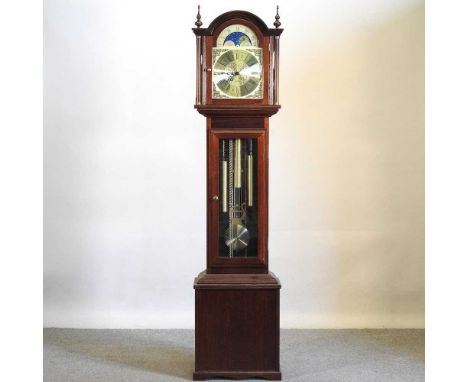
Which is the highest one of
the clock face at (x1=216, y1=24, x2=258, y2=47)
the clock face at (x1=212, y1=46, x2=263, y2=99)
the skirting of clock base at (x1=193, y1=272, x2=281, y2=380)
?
the clock face at (x1=216, y1=24, x2=258, y2=47)

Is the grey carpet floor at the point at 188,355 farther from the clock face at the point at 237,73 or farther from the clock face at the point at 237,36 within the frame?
the clock face at the point at 237,36

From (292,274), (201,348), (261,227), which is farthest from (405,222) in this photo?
(201,348)

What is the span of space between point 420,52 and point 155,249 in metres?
2.30

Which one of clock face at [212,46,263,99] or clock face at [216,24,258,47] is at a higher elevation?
clock face at [216,24,258,47]

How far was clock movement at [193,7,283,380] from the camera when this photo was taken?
3.59 metres

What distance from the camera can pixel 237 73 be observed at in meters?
3.61

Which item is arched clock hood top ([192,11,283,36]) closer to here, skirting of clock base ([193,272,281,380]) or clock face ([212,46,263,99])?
clock face ([212,46,263,99])

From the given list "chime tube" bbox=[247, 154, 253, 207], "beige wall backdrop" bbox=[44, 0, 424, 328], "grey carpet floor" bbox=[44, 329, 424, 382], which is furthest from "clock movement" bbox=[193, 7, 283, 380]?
"beige wall backdrop" bbox=[44, 0, 424, 328]

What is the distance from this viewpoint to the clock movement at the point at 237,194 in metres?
3.59

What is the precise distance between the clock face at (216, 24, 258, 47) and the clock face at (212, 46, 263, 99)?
1.1 inches

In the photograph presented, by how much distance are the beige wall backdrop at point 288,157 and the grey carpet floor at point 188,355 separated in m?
0.21

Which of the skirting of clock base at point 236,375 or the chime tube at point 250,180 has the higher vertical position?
the chime tube at point 250,180

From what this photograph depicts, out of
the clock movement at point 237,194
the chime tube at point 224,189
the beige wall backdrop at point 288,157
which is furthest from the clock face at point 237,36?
the beige wall backdrop at point 288,157

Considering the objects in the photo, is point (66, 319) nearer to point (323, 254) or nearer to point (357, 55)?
point (323, 254)
